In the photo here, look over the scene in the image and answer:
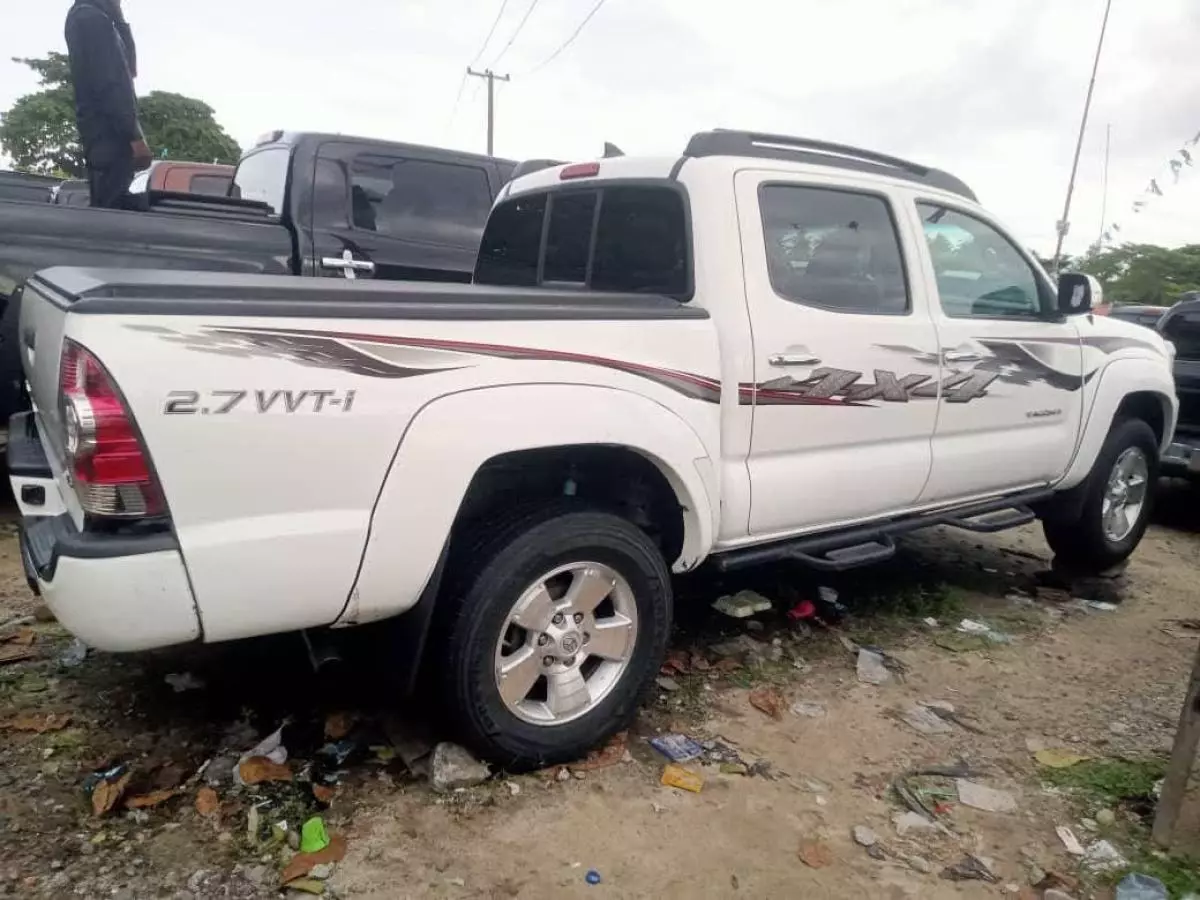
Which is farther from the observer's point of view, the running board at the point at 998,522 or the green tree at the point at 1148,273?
the green tree at the point at 1148,273

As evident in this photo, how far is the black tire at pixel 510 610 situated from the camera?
8.73ft

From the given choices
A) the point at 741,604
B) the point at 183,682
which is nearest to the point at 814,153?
the point at 741,604

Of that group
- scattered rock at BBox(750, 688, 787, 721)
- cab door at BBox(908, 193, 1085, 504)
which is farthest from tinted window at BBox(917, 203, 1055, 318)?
scattered rock at BBox(750, 688, 787, 721)

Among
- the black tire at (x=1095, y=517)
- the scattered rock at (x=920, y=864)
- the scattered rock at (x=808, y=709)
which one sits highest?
the black tire at (x=1095, y=517)

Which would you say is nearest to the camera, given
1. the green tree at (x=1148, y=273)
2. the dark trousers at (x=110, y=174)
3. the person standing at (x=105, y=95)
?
the person standing at (x=105, y=95)

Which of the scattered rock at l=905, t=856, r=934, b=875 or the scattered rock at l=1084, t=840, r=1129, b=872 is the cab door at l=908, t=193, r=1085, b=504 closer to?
the scattered rock at l=1084, t=840, r=1129, b=872

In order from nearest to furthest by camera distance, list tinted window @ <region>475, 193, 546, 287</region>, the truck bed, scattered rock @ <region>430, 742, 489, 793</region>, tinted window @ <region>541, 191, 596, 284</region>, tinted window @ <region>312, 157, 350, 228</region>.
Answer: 1. scattered rock @ <region>430, 742, 489, 793</region>
2. tinted window @ <region>541, 191, 596, 284</region>
3. tinted window @ <region>475, 193, 546, 287</region>
4. the truck bed
5. tinted window @ <region>312, 157, 350, 228</region>

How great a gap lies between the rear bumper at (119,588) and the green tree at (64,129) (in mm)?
31610

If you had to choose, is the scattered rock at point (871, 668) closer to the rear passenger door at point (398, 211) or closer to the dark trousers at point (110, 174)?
the rear passenger door at point (398, 211)

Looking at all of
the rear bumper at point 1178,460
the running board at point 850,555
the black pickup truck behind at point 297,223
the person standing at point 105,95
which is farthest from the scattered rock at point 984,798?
the person standing at point 105,95

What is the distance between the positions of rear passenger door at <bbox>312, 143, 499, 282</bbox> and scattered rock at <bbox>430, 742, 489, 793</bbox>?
3.59 meters

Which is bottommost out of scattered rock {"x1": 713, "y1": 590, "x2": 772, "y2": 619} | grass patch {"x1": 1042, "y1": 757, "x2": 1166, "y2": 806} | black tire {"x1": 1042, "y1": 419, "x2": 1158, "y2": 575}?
grass patch {"x1": 1042, "y1": 757, "x2": 1166, "y2": 806}

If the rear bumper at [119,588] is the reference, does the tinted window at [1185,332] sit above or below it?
above

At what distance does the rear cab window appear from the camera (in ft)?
10.8
